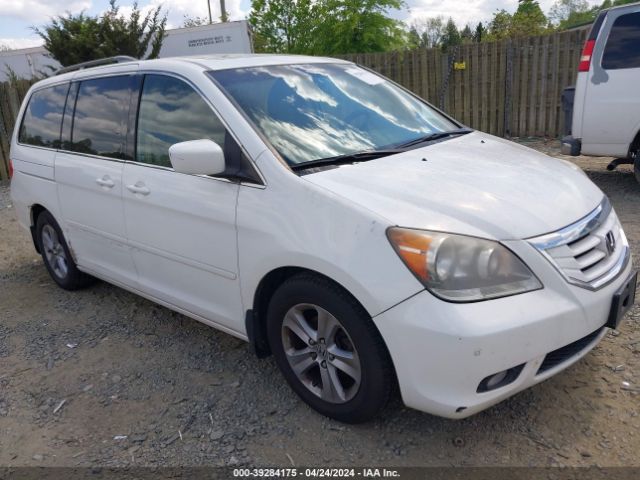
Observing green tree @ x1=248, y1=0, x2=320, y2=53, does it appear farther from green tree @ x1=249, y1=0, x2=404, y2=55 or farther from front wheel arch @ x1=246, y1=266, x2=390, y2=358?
front wheel arch @ x1=246, y1=266, x2=390, y2=358

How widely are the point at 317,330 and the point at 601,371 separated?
1610 millimetres

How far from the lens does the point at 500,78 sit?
37.6ft

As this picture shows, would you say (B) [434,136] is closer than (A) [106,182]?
Yes

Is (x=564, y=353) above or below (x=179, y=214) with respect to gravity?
below

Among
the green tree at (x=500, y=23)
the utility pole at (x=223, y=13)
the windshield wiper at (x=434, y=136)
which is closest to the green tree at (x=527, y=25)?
the green tree at (x=500, y=23)

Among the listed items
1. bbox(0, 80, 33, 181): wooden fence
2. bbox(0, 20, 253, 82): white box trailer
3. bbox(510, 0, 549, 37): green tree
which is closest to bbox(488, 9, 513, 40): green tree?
bbox(510, 0, 549, 37): green tree

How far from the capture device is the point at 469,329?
2141 millimetres

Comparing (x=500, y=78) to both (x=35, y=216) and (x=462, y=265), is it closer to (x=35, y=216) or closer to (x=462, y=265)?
(x=35, y=216)

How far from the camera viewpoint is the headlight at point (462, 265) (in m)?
2.23

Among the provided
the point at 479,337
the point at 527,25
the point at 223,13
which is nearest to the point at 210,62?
the point at 479,337

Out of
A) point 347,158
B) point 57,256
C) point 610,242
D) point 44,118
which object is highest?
point 44,118

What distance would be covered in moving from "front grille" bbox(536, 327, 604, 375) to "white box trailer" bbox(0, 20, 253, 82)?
1378 centimetres

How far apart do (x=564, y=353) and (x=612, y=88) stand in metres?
5.01

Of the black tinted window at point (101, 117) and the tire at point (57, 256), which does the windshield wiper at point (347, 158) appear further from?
the tire at point (57, 256)
